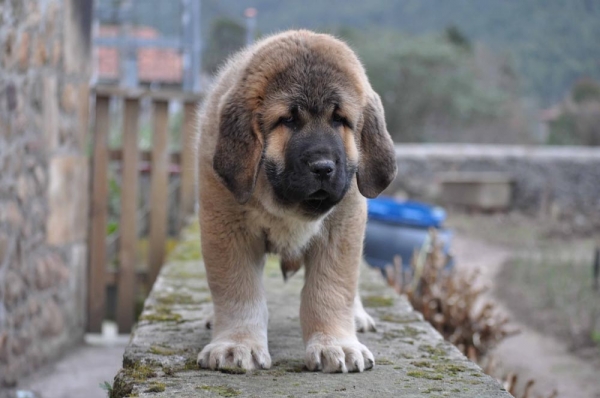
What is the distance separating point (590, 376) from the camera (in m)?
6.29

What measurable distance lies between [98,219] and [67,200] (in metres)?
0.76

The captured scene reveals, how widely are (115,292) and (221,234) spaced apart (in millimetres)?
4897

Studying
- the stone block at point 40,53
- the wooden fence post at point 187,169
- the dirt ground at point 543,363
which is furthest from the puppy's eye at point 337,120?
the wooden fence post at point 187,169

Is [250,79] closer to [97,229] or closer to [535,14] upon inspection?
[97,229]

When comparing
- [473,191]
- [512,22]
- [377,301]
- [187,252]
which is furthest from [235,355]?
[512,22]

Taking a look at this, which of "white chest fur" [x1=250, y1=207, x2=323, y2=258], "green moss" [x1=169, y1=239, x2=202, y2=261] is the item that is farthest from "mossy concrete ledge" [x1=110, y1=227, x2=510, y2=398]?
"green moss" [x1=169, y1=239, x2=202, y2=261]

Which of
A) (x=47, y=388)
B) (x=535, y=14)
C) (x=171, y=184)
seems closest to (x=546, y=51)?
(x=535, y=14)

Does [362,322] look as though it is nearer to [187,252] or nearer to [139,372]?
[139,372]

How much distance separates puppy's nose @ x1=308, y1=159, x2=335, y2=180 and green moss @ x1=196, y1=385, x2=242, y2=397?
868 mm

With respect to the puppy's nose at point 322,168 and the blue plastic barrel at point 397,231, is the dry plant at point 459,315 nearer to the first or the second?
the blue plastic barrel at point 397,231

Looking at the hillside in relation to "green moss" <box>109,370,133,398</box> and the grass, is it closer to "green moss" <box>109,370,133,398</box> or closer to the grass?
the grass

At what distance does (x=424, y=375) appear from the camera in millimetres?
3018

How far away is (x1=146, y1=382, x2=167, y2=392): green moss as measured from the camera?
271 centimetres

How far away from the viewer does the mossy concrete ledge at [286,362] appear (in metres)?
2.77
